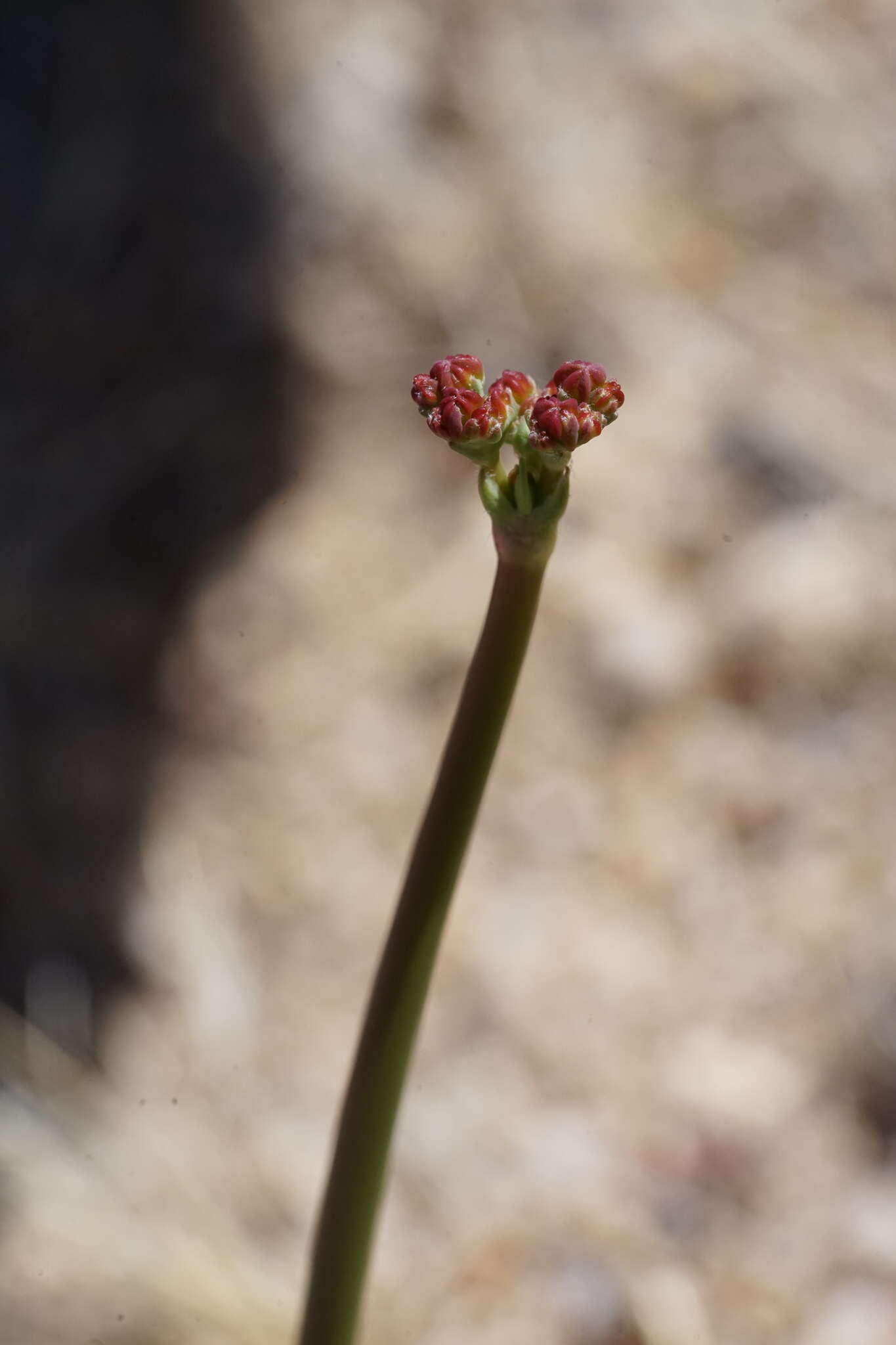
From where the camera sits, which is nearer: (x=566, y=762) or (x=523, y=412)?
(x=523, y=412)

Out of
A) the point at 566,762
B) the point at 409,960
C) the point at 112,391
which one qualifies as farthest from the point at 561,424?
the point at 112,391

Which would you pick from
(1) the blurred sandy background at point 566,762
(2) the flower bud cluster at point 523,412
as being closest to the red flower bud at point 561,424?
(2) the flower bud cluster at point 523,412

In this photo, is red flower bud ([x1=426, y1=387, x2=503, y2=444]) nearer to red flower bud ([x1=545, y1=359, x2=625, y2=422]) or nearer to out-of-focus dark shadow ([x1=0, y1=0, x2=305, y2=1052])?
red flower bud ([x1=545, y1=359, x2=625, y2=422])

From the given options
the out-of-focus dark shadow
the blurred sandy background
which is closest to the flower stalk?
the blurred sandy background

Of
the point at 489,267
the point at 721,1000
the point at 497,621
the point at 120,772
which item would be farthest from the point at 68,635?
the point at 497,621

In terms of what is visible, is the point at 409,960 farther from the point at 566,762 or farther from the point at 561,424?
the point at 566,762

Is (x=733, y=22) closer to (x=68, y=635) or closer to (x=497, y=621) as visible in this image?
(x=68, y=635)

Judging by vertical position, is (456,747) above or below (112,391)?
below

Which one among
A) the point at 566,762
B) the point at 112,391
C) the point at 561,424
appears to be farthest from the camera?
the point at 112,391
